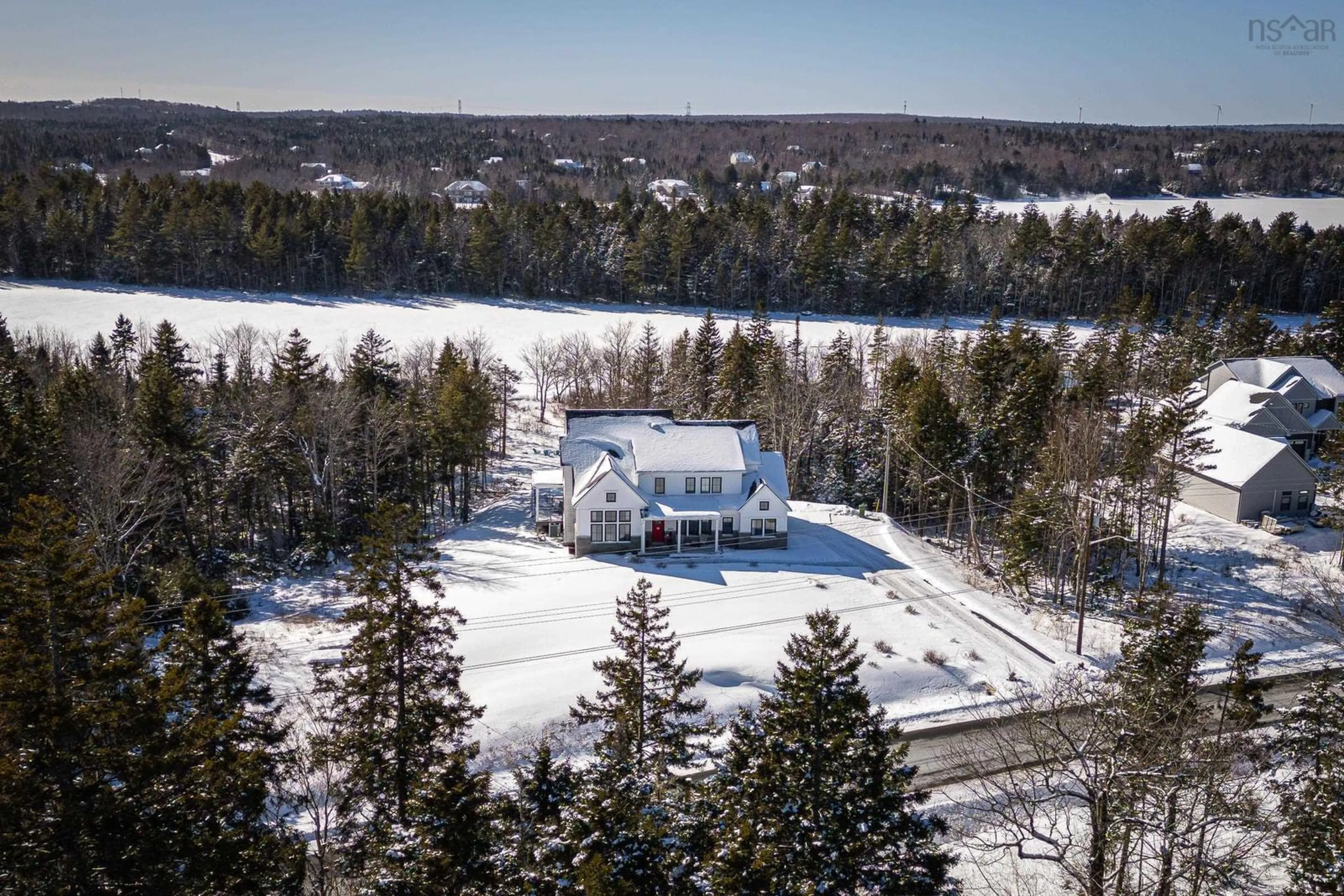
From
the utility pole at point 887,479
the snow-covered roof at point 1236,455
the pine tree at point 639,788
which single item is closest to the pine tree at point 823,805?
→ the pine tree at point 639,788

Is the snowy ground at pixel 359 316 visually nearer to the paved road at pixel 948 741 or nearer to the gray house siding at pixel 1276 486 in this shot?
the gray house siding at pixel 1276 486

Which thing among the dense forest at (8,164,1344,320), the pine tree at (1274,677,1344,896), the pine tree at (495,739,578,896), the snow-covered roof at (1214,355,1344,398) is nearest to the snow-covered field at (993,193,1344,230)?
the dense forest at (8,164,1344,320)

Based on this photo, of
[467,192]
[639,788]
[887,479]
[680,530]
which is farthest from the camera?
[467,192]

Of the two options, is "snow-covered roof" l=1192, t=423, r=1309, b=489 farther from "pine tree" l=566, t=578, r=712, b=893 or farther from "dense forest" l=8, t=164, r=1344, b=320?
"dense forest" l=8, t=164, r=1344, b=320

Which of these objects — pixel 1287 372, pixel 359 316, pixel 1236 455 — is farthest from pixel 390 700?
pixel 359 316

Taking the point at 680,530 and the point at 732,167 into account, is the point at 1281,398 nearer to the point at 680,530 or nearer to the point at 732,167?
the point at 680,530
